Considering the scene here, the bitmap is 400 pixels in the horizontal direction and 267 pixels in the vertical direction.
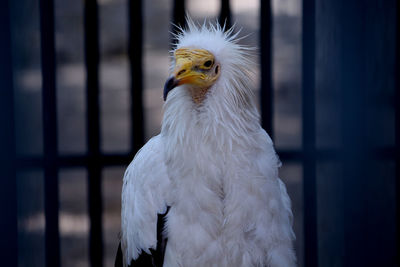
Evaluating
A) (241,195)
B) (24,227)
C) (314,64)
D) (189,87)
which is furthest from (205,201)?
(314,64)

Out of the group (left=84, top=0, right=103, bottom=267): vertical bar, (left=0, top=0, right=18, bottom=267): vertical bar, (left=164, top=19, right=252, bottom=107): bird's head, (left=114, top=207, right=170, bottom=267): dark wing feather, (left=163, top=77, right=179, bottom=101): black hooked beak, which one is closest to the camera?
(left=0, top=0, right=18, bottom=267): vertical bar

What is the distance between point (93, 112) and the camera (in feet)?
8.87

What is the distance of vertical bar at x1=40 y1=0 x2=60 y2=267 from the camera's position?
249 cm

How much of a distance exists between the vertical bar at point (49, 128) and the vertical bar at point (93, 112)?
196 millimetres

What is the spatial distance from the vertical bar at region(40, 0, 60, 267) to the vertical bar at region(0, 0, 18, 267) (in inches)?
25.6

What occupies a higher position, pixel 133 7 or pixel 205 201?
pixel 133 7

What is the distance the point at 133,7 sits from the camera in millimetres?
2645

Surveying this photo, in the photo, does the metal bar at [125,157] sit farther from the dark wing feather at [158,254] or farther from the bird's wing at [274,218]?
the dark wing feather at [158,254]

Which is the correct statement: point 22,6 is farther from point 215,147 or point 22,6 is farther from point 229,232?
point 229,232

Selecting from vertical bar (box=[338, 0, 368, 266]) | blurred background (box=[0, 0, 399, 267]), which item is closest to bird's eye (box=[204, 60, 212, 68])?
blurred background (box=[0, 0, 399, 267])

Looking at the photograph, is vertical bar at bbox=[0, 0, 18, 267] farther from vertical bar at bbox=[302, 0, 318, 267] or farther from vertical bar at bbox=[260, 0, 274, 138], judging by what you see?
vertical bar at bbox=[302, 0, 318, 267]

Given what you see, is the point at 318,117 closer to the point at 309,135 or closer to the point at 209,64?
the point at 309,135

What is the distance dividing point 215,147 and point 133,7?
3.28 ft

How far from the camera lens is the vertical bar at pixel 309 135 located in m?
2.49
